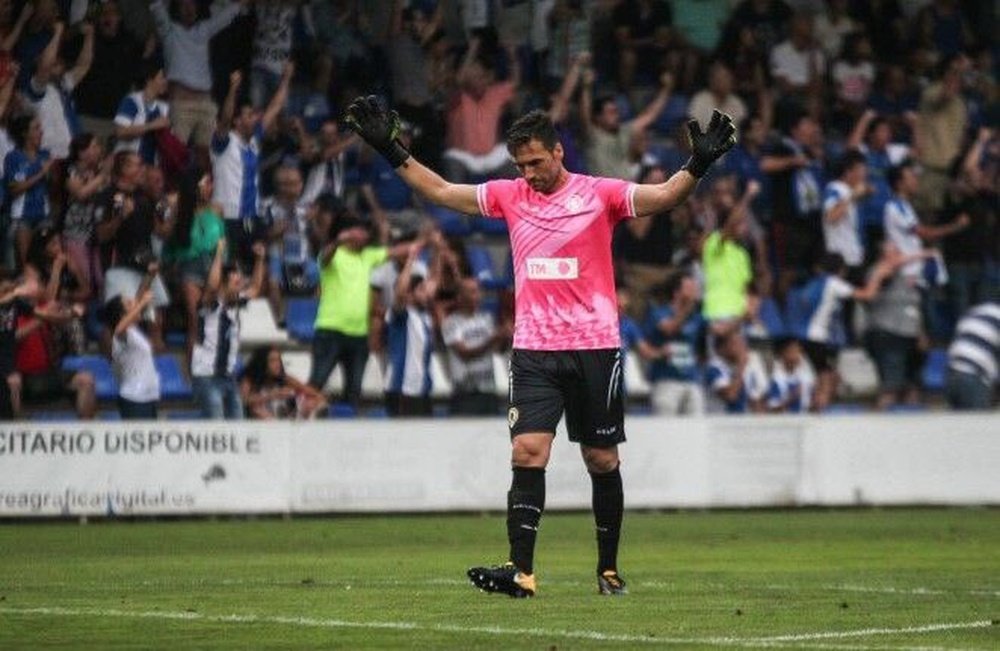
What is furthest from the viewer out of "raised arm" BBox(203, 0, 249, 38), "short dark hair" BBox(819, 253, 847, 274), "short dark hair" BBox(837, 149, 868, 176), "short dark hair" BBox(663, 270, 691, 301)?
"short dark hair" BBox(837, 149, 868, 176)

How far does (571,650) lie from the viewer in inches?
354

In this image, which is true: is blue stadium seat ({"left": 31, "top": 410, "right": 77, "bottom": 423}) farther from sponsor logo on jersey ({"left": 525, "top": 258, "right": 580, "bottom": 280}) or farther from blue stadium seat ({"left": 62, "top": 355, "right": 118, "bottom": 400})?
sponsor logo on jersey ({"left": 525, "top": 258, "right": 580, "bottom": 280})

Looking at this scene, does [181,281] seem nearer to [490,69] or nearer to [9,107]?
[9,107]

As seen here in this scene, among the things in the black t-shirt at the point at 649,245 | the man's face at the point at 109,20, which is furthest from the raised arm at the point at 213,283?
the black t-shirt at the point at 649,245

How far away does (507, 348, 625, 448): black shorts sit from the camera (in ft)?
38.5

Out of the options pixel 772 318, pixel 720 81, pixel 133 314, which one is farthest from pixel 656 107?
pixel 133 314

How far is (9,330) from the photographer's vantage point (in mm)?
20328

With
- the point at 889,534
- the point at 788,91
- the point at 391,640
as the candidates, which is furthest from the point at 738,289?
the point at 391,640

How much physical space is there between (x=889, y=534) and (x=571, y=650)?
34.2 ft

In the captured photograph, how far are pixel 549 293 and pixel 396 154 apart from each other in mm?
1107

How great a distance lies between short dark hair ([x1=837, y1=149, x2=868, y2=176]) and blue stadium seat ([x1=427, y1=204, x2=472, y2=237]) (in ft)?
14.6

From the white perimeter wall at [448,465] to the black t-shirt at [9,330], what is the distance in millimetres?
624

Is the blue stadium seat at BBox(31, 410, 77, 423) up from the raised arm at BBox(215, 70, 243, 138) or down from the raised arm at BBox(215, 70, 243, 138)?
down

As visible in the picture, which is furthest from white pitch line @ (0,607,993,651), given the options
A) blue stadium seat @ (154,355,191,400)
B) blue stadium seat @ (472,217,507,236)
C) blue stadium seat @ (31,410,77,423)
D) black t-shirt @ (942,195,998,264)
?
black t-shirt @ (942,195,998,264)
